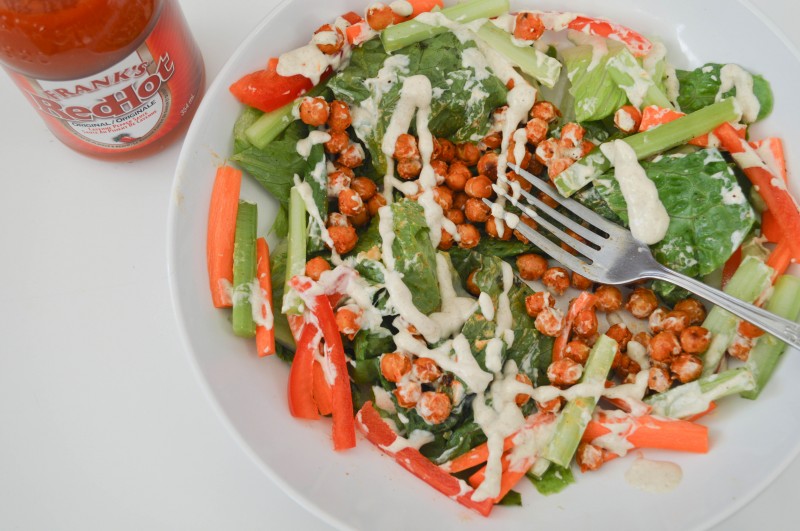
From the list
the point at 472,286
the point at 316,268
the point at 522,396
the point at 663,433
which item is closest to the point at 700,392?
the point at 663,433

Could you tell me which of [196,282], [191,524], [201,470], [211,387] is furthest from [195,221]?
[191,524]

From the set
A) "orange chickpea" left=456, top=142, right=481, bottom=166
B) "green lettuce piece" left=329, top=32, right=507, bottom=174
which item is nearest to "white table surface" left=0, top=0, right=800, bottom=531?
"green lettuce piece" left=329, top=32, right=507, bottom=174

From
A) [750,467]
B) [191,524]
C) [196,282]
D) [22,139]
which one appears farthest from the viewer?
[22,139]

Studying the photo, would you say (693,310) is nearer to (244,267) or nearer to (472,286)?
(472,286)

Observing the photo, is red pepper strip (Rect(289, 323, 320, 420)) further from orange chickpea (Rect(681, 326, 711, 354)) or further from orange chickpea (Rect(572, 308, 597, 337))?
orange chickpea (Rect(681, 326, 711, 354))

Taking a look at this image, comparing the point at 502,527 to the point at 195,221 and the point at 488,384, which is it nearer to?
the point at 488,384

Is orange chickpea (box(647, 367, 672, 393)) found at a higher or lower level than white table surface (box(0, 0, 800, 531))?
higher

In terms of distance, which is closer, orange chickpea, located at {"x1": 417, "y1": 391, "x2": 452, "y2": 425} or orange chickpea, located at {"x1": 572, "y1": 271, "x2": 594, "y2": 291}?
orange chickpea, located at {"x1": 417, "y1": 391, "x2": 452, "y2": 425}
